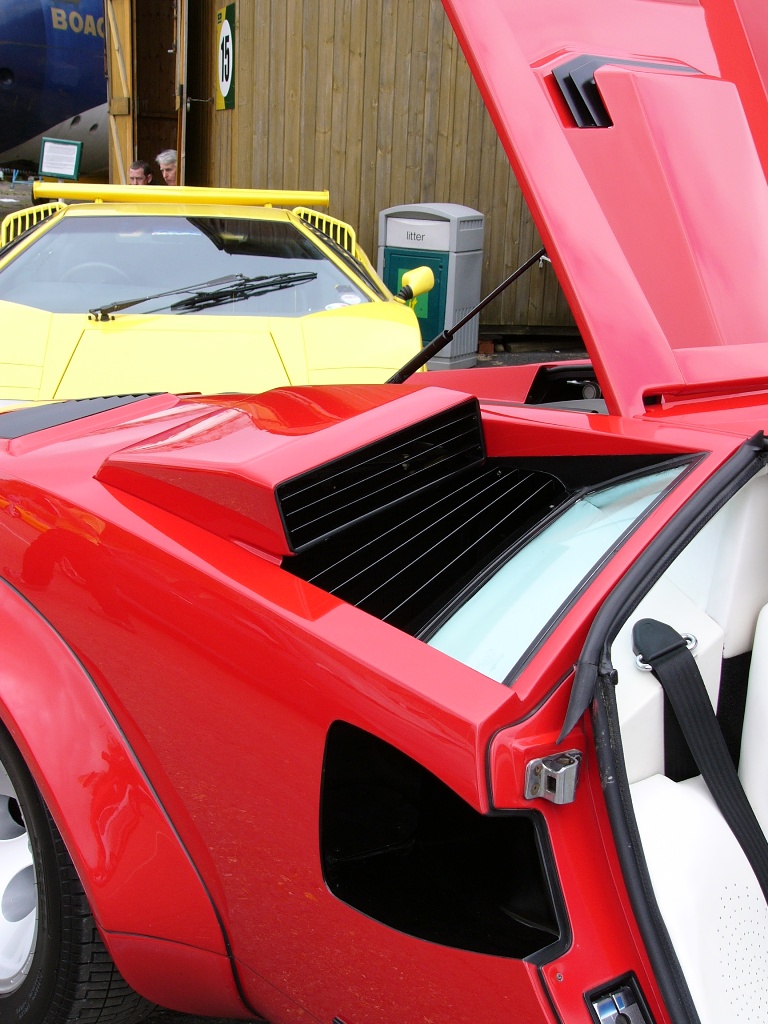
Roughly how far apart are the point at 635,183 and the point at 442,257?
5.91 metres

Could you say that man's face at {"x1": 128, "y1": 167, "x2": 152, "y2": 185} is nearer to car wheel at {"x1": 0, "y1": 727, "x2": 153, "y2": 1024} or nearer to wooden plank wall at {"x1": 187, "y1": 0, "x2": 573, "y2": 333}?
wooden plank wall at {"x1": 187, "y1": 0, "x2": 573, "y2": 333}

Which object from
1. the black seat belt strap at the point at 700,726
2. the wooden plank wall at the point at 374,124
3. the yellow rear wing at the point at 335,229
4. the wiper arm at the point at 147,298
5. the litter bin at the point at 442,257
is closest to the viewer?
the black seat belt strap at the point at 700,726

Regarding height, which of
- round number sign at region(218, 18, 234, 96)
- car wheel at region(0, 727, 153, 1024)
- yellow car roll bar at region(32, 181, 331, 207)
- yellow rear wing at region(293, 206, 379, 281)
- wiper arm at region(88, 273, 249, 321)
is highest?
round number sign at region(218, 18, 234, 96)

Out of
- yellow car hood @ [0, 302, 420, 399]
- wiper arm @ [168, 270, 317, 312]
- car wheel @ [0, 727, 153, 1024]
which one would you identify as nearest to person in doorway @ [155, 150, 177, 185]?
wiper arm @ [168, 270, 317, 312]

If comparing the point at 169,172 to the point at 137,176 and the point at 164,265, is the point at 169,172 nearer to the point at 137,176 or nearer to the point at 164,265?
the point at 137,176

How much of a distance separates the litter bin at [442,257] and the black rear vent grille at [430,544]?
5861 millimetres

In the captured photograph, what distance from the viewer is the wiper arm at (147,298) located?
370 cm

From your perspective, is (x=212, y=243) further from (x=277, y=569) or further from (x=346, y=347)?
(x=277, y=569)

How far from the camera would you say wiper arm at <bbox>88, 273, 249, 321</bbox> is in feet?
12.1

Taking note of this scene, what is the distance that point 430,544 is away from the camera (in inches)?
64.4

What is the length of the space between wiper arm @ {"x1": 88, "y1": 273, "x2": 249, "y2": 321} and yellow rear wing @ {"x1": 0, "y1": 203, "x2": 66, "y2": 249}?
106cm

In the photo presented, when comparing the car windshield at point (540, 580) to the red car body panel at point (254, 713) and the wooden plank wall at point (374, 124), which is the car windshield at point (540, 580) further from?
the wooden plank wall at point (374, 124)

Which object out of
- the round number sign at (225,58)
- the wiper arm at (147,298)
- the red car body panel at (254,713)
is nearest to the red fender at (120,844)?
the red car body panel at (254,713)

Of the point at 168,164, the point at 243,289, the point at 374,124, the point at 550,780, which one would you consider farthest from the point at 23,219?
the point at 550,780
